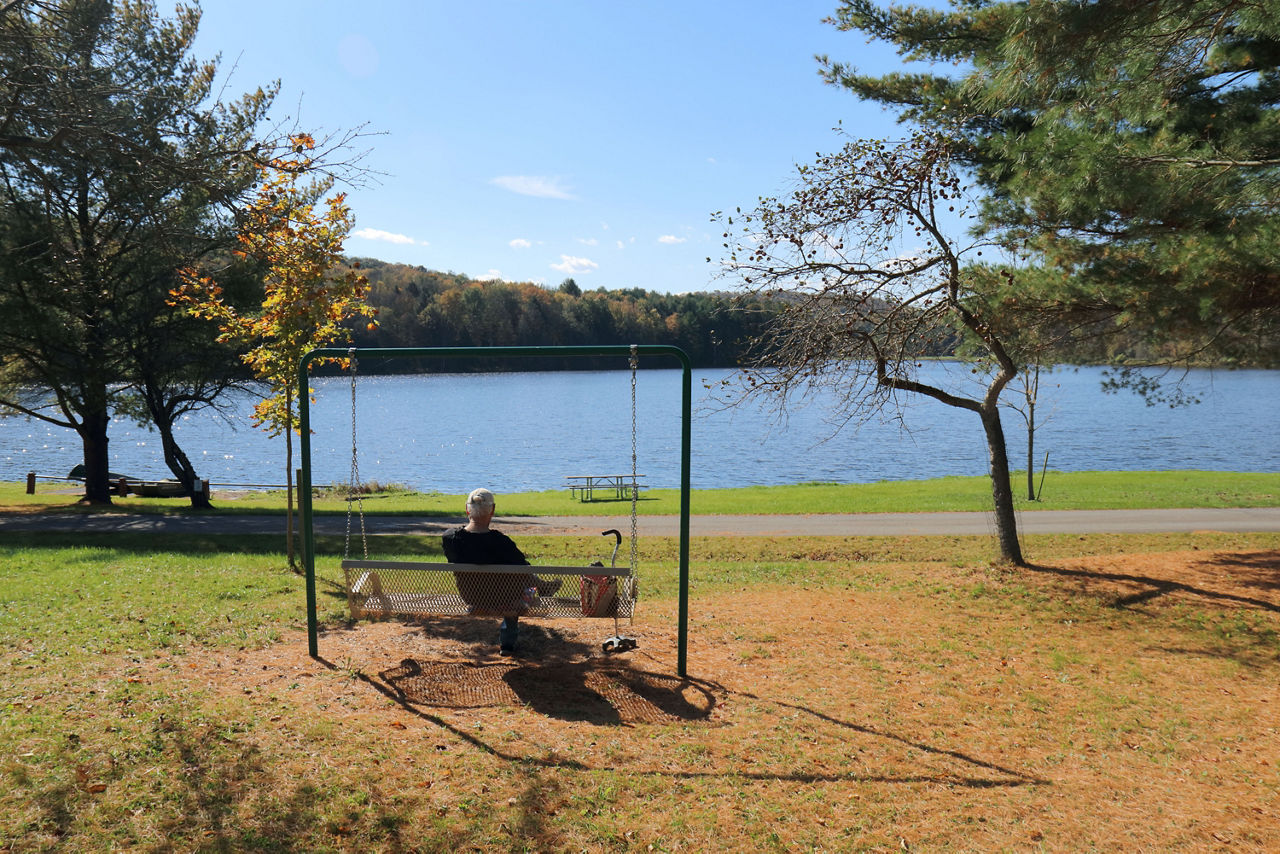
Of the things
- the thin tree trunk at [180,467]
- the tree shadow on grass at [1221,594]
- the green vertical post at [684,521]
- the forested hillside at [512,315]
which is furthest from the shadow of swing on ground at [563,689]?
the forested hillside at [512,315]

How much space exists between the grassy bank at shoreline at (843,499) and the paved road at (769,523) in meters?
1.11

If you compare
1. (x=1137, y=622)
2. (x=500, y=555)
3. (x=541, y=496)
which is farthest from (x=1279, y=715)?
(x=541, y=496)

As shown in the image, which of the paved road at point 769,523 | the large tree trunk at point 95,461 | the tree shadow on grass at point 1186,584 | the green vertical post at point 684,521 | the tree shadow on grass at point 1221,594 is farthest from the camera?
the large tree trunk at point 95,461

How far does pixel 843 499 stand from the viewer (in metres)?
21.7

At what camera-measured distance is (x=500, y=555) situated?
5984 mm

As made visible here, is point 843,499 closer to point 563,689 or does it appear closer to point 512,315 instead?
point 563,689

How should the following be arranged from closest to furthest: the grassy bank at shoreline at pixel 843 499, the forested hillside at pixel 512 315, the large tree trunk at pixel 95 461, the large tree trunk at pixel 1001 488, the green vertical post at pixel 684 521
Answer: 1. the green vertical post at pixel 684 521
2. the large tree trunk at pixel 1001 488
3. the grassy bank at shoreline at pixel 843 499
4. the large tree trunk at pixel 95 461
5. the forested hillside at pixel 512 315

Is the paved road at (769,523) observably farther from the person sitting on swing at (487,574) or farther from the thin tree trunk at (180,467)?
the person sitting on swing at (487,574)

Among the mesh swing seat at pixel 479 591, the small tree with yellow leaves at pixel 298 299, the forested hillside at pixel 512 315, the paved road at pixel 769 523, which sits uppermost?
the forested hillside at pixel 512 315

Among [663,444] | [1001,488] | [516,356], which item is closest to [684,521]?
[516,356]

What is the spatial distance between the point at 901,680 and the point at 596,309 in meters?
90.5

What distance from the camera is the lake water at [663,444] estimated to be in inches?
1340

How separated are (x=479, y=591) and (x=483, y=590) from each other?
0.03m

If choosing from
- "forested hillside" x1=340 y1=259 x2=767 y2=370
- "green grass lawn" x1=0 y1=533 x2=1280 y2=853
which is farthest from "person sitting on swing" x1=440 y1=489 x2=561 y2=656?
"forested hillside" x1=340 y1=259 x2=767 y2=370
